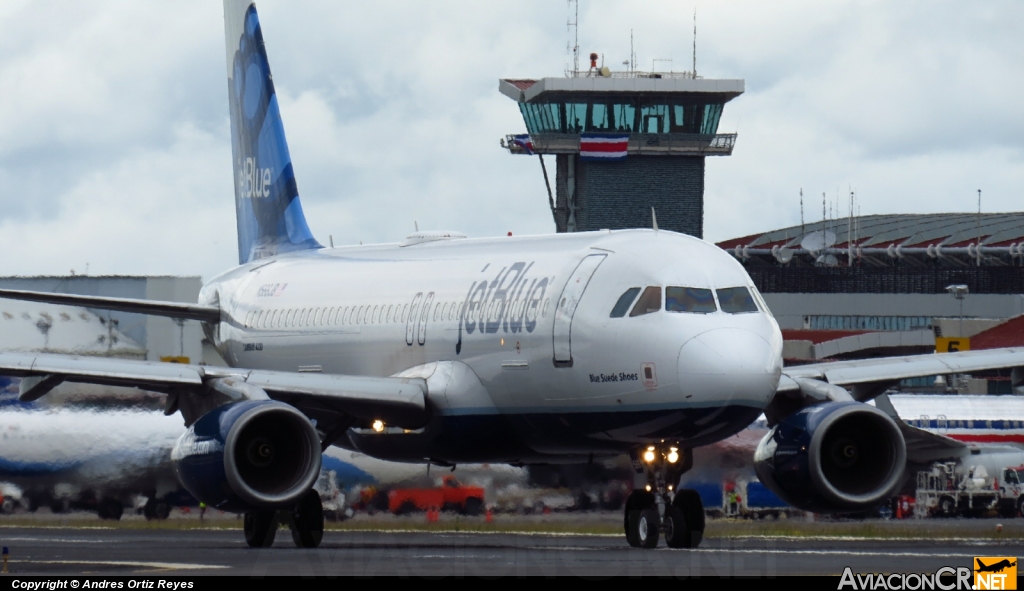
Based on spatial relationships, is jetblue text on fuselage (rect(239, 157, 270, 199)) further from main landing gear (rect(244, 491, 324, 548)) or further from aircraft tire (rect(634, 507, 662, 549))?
aircraft tire (rect(634, 507, 662, 549))

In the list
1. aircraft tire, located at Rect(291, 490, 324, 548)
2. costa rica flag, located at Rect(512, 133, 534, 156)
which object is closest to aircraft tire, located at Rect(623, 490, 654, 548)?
aircraft tire, located at Rect(291, 490, 324, 548)

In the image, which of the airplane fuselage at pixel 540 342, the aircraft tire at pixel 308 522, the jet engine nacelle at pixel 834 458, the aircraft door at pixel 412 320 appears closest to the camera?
the airplane fuselage at pixel 540 342

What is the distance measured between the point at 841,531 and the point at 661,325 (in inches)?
432

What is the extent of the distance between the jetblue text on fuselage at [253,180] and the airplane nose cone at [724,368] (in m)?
16.9

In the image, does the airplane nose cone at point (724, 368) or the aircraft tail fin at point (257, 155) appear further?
the aircraft tail fin at point (257, 155)

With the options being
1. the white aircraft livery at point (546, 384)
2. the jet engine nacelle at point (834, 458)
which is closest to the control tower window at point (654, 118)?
the white aircraft livery at point (546, 384)

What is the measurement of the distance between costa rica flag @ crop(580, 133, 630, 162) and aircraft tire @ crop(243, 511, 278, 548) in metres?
76.0

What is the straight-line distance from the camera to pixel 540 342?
80.4 ft

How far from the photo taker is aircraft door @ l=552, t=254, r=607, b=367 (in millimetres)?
→ 23953

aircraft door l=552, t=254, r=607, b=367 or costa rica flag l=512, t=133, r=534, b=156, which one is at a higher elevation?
costa rica flag l=512, t=133, r=534, b=156

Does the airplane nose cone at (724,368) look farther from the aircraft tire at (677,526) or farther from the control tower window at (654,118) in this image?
the control tower window at (654,118)

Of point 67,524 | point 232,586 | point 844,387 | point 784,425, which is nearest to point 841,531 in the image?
point 844,387

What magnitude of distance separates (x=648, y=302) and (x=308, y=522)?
7.94 metres

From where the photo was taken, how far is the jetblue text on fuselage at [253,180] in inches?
1468
